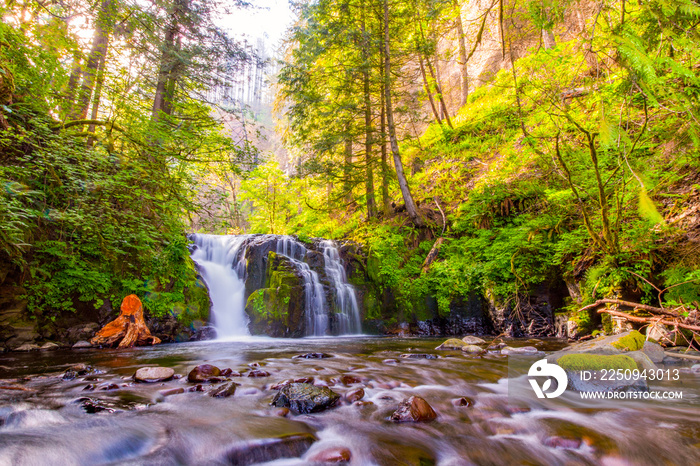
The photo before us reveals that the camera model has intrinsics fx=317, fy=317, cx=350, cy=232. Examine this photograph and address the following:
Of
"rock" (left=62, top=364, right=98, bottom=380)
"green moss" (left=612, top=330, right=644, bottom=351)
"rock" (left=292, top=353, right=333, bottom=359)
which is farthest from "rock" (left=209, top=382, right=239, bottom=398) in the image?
"green moss" (left=612, top=330, right=644, bottom=351)

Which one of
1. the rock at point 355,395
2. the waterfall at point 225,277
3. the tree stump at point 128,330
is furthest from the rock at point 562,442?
the waterfall at point 225,277

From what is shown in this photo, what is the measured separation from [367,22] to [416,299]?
11359 mm

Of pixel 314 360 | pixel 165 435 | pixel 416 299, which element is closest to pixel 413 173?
pixel 416 299

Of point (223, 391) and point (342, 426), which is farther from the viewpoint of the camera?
point (223, 391)

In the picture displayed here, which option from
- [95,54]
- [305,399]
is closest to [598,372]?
[305,399]

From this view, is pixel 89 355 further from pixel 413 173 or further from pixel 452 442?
pixel 413 173

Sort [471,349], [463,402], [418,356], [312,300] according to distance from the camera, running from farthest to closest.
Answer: [312,300] < [471,349] < [418,356] < [463,402]

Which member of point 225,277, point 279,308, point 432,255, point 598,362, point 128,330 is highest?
point 432,255

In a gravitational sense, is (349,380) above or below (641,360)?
below

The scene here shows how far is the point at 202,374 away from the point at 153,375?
56 cm

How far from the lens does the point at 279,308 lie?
924 cm

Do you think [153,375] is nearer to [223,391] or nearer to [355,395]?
[223,391]

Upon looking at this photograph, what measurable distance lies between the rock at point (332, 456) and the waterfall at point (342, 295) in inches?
305

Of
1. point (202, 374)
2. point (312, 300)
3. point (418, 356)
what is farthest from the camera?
point (312, 300)
